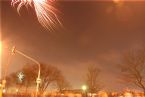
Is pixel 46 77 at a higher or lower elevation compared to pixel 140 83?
higher

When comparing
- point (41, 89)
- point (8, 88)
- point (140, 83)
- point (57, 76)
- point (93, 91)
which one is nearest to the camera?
point (140, 83)

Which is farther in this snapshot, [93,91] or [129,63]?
[93,91]

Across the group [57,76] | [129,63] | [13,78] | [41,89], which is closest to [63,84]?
[57,76]

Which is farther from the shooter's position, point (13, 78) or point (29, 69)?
point (13, 78)

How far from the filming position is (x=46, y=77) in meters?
81.6

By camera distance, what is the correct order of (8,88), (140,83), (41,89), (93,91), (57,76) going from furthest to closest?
(8,88), (57,76), (41,89), (93,91), (140,83)

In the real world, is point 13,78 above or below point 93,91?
above

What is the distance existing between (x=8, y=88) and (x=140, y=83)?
190 ft

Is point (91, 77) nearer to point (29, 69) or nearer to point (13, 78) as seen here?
point (29, 69)

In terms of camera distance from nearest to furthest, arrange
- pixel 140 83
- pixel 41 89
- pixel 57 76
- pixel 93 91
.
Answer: pixel 140 83
pixel 93 91
pixel 41 89
pixel 57 76

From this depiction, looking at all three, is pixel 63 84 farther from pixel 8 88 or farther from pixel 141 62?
pixel 141 62

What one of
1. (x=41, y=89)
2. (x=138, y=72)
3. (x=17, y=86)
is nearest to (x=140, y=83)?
(x=138, y=72)

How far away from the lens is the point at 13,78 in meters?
92.4

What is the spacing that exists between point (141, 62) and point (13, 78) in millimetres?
56082
